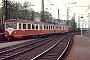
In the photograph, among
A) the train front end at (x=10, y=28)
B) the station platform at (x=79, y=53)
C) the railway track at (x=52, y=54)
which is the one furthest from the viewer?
the train front end at (x=10, y=28)

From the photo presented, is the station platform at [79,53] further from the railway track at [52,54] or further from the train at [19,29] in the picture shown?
the train at [19,29]

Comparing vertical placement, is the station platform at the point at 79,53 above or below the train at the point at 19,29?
below

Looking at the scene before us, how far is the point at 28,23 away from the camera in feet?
110

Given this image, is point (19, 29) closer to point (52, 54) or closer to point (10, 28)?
point (10, 28)

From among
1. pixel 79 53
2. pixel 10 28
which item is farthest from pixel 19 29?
pixel 79 53

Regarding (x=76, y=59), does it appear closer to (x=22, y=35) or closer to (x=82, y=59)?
(x=82, y=59)

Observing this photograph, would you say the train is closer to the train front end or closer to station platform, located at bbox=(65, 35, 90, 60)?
the train front end

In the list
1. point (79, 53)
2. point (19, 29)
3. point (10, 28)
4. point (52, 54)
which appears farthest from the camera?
point (19, 29)

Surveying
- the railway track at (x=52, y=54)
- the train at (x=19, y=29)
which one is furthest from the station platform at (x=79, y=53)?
the train at (x=19, y=29)

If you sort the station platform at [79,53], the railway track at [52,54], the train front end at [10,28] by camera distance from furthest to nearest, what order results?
the train front end at [10,28] → the station platform at [79,53] → the railway track at [52,54]

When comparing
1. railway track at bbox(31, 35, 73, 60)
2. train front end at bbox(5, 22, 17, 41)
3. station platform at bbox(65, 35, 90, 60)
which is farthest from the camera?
train front end at bbox(5, 22, 17, 41)

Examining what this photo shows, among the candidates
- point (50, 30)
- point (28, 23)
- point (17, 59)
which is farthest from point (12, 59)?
point (50, 30)

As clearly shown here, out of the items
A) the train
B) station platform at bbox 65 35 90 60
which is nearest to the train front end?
the train

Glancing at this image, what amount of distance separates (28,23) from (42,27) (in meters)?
7.99
